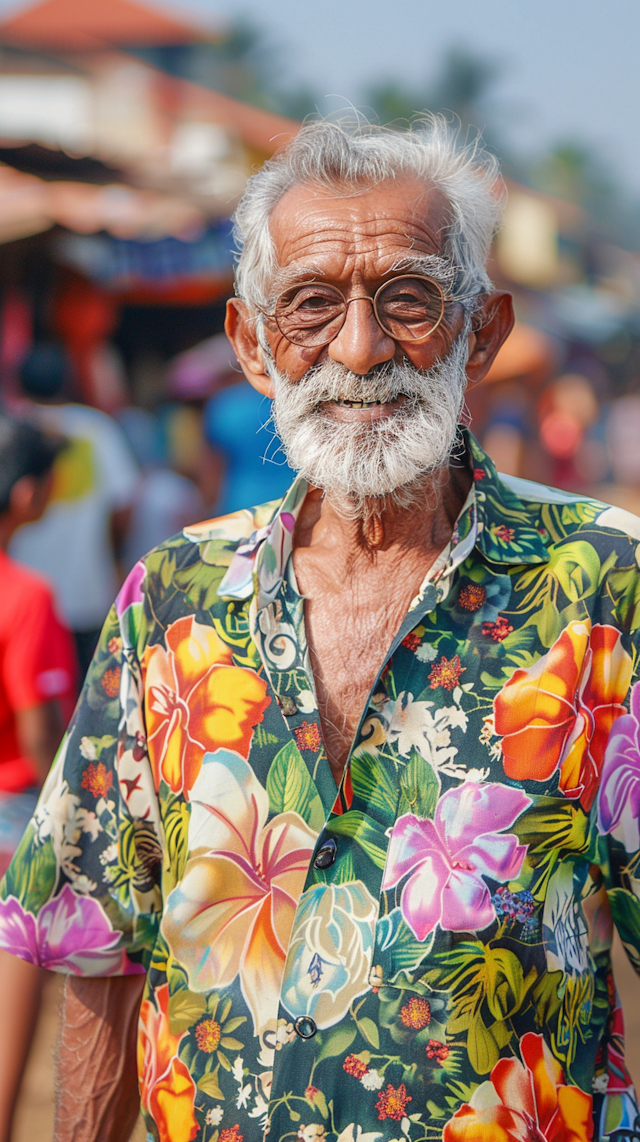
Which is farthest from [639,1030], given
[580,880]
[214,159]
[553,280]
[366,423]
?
[553,280]

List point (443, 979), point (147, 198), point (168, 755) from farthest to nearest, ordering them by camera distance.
Result: point (147, 198) → point (168, 755) → point (443, 979)

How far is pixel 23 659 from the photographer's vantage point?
3.23 metres

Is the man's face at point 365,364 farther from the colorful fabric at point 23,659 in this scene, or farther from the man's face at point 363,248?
the colorful fabric at point 23,659

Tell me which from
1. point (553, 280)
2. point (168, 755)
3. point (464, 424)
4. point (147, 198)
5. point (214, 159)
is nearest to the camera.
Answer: point (168, 755)

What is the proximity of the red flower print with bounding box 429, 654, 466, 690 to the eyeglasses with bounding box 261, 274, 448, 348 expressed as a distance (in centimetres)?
51

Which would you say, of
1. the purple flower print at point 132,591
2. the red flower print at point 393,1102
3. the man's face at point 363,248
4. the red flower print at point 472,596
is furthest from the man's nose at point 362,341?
the red flower print at point 393,1102

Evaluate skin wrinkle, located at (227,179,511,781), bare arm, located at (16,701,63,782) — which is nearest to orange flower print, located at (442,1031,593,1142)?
skin wrinkle, located at (227,179,511,781)

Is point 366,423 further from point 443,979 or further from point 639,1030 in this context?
point 639,1030

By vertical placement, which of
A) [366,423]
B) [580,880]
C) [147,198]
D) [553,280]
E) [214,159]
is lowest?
[580,880]

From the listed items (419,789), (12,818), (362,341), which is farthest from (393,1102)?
(12,818)

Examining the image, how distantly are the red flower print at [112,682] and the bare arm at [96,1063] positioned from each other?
475mm

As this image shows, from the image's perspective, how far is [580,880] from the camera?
1.50 meters

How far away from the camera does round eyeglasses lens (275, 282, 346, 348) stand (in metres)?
1.66

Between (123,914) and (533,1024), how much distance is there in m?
0.66
